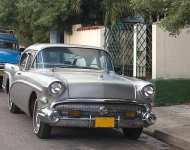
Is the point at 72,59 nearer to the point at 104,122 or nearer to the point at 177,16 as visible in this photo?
the point at 104,122

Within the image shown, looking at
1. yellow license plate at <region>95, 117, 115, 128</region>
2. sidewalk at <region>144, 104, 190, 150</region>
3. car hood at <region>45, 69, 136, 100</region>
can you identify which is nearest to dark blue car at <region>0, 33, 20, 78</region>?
sidewalk at <region>144, 104, 190, 150</region>

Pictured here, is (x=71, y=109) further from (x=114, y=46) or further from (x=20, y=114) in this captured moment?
(x=114, y=46)

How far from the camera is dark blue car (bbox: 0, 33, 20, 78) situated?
61.0 feet

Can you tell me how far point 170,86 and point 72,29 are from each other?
33.2 feet

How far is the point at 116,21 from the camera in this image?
61.4 ft

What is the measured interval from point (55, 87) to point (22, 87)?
6.34ft

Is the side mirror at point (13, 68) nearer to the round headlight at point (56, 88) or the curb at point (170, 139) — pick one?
the round headlight at point (56, 88)

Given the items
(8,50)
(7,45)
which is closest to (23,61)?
(8,50)

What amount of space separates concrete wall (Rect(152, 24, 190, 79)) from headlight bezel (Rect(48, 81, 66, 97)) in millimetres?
6996

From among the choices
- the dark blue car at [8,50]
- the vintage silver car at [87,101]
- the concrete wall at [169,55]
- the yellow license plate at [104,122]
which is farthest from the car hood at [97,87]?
the dark blue car at [8,50]

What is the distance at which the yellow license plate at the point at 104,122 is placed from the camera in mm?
8852

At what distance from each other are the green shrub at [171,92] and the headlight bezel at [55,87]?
224 inches

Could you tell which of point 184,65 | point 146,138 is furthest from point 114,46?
point 146,138

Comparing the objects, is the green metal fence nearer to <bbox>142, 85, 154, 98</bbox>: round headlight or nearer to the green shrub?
the green shrub
